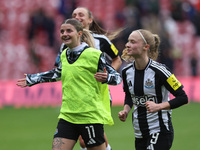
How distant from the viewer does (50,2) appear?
64.8 ft

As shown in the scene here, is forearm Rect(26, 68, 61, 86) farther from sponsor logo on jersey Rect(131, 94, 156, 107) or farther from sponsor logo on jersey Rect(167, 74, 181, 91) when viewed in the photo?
sponsor logo on jersey Rect(167, 74, 181, 91)

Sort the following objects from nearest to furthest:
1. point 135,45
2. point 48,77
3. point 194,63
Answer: point 135,45
point 48,77
point 194,63

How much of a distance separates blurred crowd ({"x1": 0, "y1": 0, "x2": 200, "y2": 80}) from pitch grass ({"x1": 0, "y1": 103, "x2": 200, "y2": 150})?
2773mm

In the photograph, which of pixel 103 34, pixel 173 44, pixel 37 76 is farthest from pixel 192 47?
pixel 37 76

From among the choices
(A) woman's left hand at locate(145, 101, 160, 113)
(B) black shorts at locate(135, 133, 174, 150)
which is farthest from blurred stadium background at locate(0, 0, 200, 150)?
(A) woman's left hand at locate(145, 101, 160, 113)

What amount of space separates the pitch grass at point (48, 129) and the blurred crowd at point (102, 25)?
2773 mm

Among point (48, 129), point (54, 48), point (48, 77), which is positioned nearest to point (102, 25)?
point (54, 48)

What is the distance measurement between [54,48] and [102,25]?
8.20 ft

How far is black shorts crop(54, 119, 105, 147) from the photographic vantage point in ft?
18.8

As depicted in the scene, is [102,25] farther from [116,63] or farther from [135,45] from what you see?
[135,45]

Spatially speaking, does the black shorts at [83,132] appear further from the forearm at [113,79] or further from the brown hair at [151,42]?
the brown hair at [151,42]

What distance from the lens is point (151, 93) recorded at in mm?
Answer: 5617

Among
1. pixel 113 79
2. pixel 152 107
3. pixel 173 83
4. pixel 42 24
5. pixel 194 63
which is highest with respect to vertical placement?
pixel 42 24

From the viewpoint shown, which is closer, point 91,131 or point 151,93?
point 151,93
